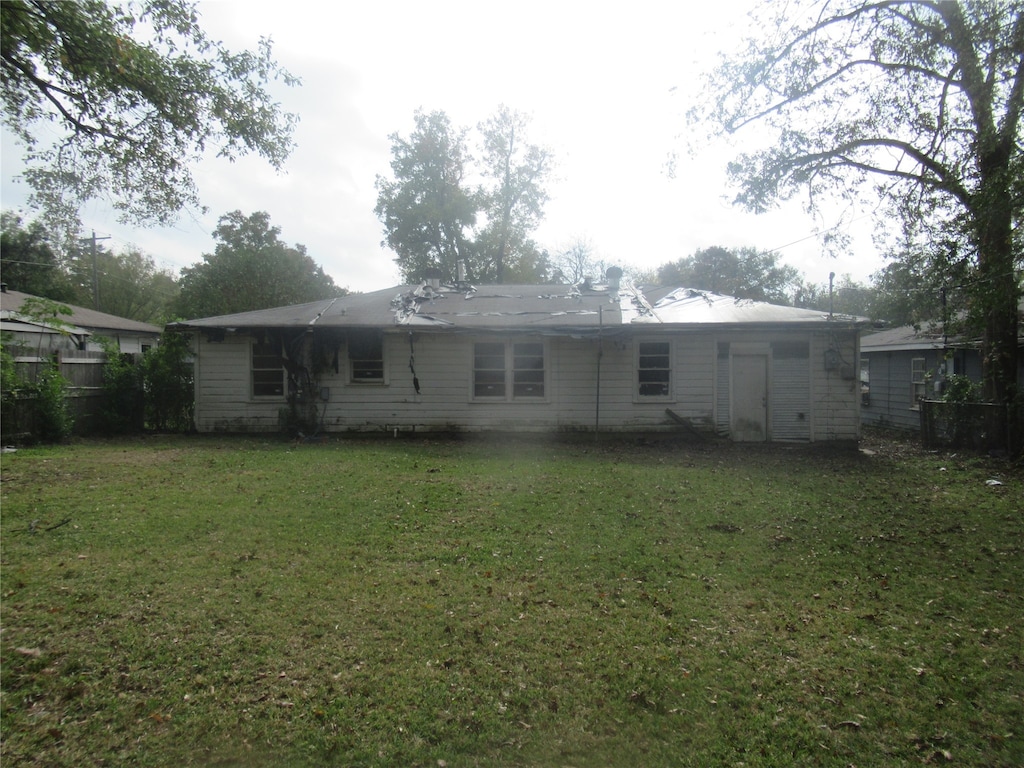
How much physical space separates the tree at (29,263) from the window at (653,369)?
2672cm

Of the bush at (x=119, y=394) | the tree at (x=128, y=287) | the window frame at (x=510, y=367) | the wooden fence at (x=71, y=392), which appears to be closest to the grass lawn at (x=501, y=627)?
the wooden fence at (x=71, y=392)

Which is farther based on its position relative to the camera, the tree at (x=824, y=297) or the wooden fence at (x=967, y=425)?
the tree at (x=824, y=297)

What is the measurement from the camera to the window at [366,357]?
46.9 feet

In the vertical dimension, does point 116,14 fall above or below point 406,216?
below

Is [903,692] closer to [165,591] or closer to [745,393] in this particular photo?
[165,591]

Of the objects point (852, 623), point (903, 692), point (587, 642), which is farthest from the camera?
point (852, 623)

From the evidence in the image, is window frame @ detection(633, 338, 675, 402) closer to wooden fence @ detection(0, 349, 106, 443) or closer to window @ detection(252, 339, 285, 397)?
window @ detection(252, 339, 285, 397)

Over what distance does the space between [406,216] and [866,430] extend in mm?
25988

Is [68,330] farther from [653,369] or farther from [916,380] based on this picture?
[916,380]

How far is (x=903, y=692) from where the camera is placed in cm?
357

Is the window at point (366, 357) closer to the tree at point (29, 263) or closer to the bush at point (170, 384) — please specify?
the bush at point (170, 384)

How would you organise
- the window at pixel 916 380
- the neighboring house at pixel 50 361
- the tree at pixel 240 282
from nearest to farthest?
the neighboring house at pixel 50 361 < the window at pixel 916 380 < the tree at pixel 240 282

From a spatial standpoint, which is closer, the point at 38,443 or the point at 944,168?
the point at 944,168

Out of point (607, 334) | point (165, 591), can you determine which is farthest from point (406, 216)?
point (165, 591)
